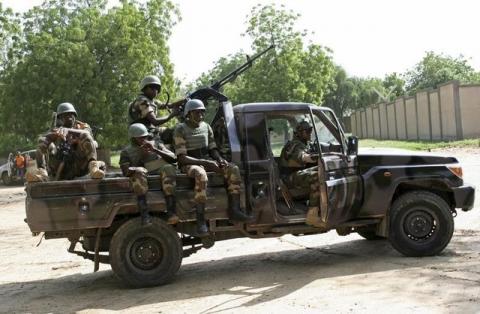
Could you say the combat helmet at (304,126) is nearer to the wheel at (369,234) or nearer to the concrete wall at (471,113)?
the wheel at (369,234)

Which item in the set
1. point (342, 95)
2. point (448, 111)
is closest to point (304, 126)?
point (448, 111)

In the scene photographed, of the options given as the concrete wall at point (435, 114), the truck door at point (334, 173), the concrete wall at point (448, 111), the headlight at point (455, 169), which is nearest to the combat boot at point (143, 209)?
the truck door at point (334, 173)

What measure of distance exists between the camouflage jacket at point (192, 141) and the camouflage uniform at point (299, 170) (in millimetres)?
940

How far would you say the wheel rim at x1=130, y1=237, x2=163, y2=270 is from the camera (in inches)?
277

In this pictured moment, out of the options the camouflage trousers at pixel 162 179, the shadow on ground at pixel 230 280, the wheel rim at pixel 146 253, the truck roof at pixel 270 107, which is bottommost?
the shadow on ground at pixel 230 280

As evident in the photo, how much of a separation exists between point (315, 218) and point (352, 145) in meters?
1.03

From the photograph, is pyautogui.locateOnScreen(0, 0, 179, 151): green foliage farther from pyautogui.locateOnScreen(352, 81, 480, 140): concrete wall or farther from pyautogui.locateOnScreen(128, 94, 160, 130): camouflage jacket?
pyautogui.locateOnScreen(128, 94, 160, 130): camouflage jacket

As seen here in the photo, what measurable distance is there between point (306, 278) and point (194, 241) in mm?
1464

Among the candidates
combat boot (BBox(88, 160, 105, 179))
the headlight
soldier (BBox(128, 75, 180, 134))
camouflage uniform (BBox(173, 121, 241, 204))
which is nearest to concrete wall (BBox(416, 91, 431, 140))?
the headlight

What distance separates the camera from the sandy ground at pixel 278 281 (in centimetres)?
589

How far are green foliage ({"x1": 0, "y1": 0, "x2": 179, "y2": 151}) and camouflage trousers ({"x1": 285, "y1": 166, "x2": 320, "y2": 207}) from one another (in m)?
22.3

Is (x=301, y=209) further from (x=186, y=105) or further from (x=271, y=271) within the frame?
(x=186, y=105)

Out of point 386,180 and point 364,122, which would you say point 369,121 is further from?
point 386,180

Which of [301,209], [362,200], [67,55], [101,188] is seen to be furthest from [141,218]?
[67,55]
